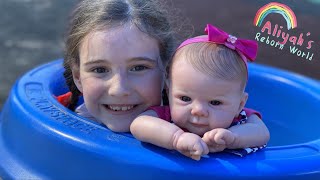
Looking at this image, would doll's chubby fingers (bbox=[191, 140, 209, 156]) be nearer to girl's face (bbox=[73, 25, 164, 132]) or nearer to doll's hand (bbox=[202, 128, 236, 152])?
doll's hand (bbox=[202, 128, 236, 152])

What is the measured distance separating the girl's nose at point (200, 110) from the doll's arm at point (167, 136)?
0.25ft

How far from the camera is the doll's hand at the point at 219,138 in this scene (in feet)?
4.96

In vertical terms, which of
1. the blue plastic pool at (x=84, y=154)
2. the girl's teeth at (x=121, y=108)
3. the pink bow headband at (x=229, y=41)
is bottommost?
the blue plastic pool at (x=84, y=154)

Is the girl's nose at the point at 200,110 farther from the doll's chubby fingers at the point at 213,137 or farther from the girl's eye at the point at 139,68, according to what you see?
the girl's eye at the point at 139,68

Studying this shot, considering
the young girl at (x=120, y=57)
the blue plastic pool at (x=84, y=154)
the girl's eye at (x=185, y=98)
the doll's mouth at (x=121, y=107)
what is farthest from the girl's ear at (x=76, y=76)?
the girl's eye at (x=185, y=98)

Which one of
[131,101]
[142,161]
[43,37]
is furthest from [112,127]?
[43,37]

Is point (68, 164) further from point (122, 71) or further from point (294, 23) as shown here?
point (294, 23)

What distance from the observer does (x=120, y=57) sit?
5.85 ft

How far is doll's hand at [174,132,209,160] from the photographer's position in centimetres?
148

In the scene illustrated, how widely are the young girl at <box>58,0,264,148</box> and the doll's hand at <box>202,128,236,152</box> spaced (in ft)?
0.66

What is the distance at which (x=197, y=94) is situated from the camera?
159 cm

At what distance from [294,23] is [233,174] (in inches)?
72.2

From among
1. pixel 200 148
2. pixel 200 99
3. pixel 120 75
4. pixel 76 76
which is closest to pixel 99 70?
pixel 120 75

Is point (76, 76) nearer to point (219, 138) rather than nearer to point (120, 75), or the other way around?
point (120, 75)
